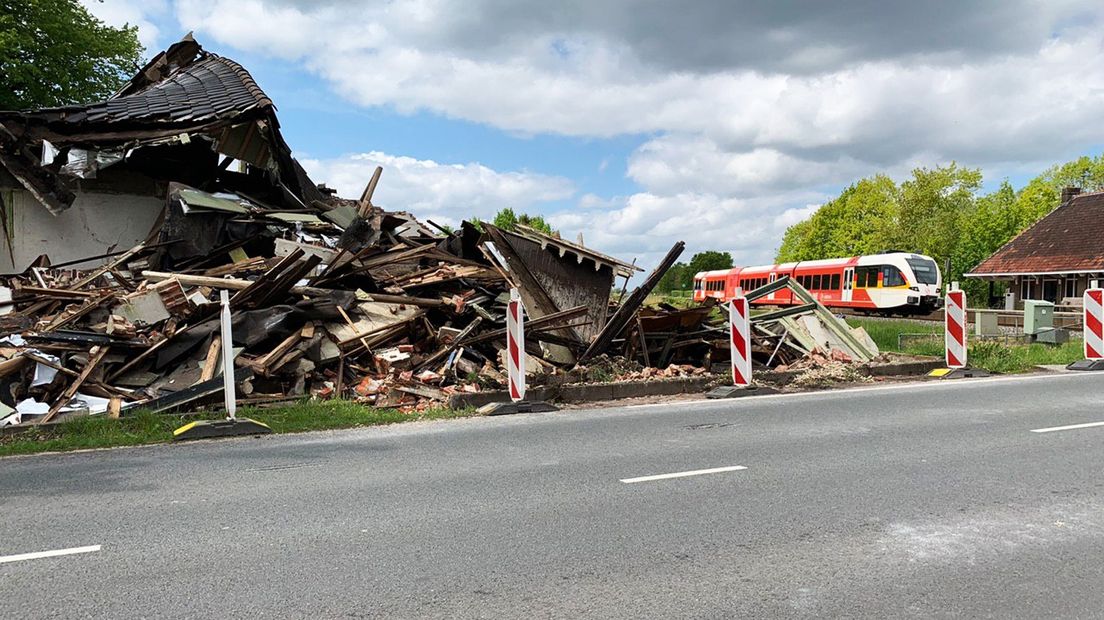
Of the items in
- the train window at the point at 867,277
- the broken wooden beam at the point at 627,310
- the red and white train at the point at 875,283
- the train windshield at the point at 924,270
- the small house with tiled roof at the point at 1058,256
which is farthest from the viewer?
the small house with tiled roof at the point at 1058,256

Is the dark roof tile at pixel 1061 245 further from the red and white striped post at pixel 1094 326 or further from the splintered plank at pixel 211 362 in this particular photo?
the splintered plank at pixel 211 362

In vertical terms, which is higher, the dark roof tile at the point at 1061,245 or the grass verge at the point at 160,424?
the dark roof tile at the point at 1061,245

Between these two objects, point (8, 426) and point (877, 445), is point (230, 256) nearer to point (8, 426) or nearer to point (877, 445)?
point (8, 426)

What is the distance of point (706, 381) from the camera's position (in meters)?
12.1

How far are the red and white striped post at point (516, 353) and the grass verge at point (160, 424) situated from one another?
26.8 inches

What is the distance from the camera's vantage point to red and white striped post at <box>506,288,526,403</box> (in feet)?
34.3

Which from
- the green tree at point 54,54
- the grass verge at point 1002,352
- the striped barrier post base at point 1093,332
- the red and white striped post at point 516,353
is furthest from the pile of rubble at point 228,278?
the green tree at point 54,54

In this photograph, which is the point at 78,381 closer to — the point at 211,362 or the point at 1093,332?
the point at 211,362

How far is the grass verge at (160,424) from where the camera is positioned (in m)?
7.98

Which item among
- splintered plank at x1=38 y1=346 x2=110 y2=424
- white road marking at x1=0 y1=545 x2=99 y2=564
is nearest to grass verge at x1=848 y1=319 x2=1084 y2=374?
white road marking at x1=0 y1=545 x2=99 y2=564

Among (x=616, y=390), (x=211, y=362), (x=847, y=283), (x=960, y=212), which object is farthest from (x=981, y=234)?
(x=211, y=362)

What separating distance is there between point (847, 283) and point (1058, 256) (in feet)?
42.0

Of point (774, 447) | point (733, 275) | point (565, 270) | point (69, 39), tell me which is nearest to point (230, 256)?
point (565, 270)

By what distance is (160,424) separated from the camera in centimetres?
873
